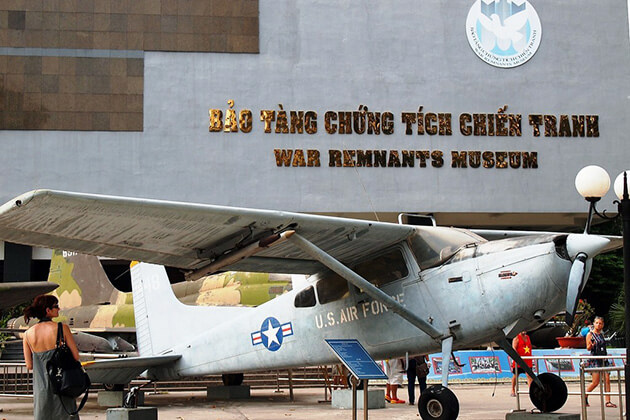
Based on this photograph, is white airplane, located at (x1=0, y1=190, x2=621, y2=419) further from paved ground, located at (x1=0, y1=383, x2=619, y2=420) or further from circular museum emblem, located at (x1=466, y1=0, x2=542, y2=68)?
circular museum emblem, located at (x1=466, y1=0, x2=542, y2=68)

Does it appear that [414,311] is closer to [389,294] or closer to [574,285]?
[389,294]

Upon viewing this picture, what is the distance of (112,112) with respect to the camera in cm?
3350

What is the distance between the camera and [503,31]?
35.7 meters

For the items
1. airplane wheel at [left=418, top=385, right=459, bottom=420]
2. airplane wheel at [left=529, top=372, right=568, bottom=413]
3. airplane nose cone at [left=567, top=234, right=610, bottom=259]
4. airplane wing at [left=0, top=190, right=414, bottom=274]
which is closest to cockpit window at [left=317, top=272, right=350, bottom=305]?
airplane wing at [left=0, top=190, right=414, bottom=274]

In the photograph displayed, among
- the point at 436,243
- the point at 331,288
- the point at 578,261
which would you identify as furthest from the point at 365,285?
the point at 578,261

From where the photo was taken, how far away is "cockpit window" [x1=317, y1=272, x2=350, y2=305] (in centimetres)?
1066

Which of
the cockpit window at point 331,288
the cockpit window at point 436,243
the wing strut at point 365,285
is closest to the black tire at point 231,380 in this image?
the cockpit window at point 331,288

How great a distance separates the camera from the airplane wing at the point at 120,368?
1203cm

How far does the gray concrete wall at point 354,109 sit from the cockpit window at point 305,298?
72.9ft

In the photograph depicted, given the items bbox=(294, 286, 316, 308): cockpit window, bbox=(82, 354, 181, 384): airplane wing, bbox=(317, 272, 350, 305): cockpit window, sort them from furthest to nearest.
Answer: bbox=(82, 354, 181, 384): airplane wing < bbox=(294, 286, 316, 308): cockpit window < bbox=(317, 272, 350, 305): cockpit window

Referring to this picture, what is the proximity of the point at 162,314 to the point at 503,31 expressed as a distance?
26.9 m

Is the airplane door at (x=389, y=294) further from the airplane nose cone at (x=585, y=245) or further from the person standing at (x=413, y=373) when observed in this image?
the person standing at (x=413, y=373)

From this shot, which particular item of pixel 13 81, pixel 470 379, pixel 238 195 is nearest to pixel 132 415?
pixel 470 379

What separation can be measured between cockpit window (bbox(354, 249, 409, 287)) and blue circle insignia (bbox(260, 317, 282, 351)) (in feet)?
5.07
